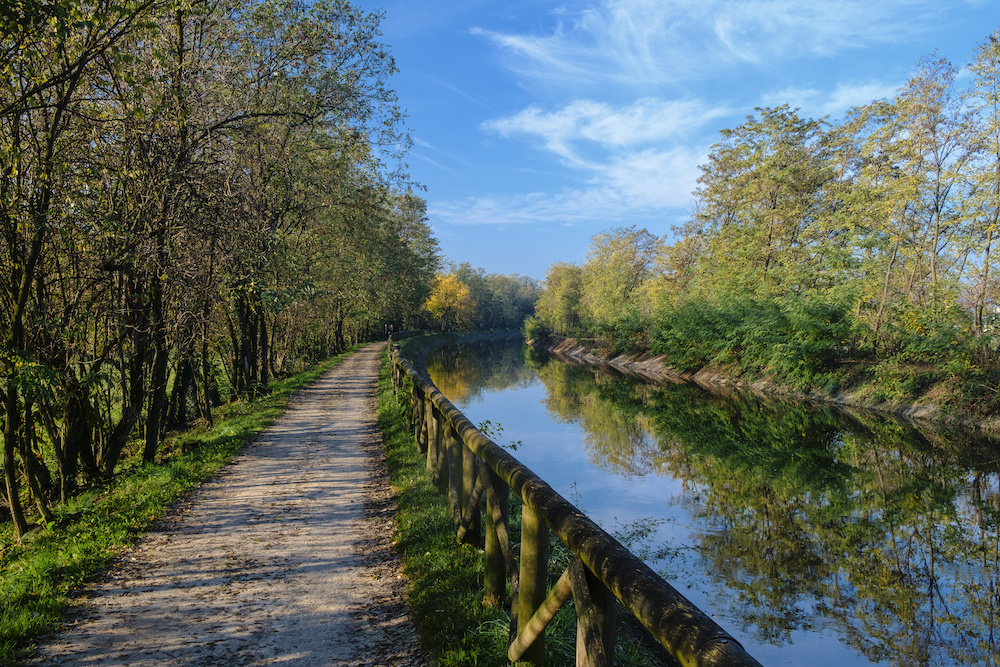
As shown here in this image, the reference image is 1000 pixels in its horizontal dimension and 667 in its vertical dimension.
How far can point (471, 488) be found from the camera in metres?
5.38

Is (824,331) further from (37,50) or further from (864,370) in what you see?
(37,50)

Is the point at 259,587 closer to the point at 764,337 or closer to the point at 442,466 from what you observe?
the point at 442,466

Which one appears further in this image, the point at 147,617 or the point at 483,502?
the point at 483,502

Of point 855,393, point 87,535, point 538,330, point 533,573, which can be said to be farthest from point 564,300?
point 533,573

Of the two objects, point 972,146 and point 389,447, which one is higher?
point 972,146

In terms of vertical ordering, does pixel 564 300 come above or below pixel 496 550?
above

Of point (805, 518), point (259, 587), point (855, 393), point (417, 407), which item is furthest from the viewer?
point (855, 393)

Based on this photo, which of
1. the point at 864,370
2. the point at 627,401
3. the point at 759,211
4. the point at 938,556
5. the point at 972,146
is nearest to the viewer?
the point at 938,556

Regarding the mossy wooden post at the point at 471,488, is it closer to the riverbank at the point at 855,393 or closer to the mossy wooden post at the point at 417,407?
the mossy wooden post at the point at 417,407

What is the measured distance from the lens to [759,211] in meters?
31.2

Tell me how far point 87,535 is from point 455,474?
3778mm

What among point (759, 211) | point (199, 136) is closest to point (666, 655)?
point (199, 136)

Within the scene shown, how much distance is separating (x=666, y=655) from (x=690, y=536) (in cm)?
402

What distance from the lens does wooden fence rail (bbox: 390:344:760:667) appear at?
209cm
